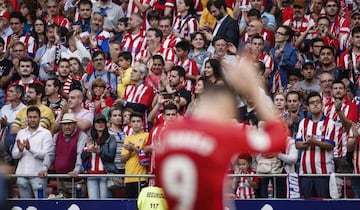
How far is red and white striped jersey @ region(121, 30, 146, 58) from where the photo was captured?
800 inches

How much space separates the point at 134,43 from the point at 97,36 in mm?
1031

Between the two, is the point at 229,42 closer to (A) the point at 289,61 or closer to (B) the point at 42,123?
(A) the point at 289,61

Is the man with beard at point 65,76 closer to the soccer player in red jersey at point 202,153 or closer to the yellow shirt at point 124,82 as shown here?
the yellow shirt at point 124,82

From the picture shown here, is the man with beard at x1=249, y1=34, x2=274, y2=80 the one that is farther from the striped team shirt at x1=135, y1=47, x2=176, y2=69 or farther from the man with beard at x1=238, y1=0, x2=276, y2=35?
the striped team shirt at x1=135, y1=47, x2=176, y2=69

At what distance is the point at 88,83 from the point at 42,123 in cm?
155

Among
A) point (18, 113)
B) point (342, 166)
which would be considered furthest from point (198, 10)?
point (342, 166)

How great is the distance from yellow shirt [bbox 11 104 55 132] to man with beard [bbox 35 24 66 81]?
194 centimetres

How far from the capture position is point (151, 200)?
15.0 meters

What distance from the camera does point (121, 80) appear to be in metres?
19.4

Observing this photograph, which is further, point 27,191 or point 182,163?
point 27,191

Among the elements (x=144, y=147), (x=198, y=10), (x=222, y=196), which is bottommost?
(x=222, y=196)

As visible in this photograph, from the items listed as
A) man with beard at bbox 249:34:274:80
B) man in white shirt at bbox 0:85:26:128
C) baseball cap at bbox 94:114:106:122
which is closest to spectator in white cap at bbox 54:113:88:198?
baseball cap at bbox 94:114:106:122

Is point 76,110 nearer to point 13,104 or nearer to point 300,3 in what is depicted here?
point 13,104

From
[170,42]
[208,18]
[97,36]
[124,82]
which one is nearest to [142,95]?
[124,82]
